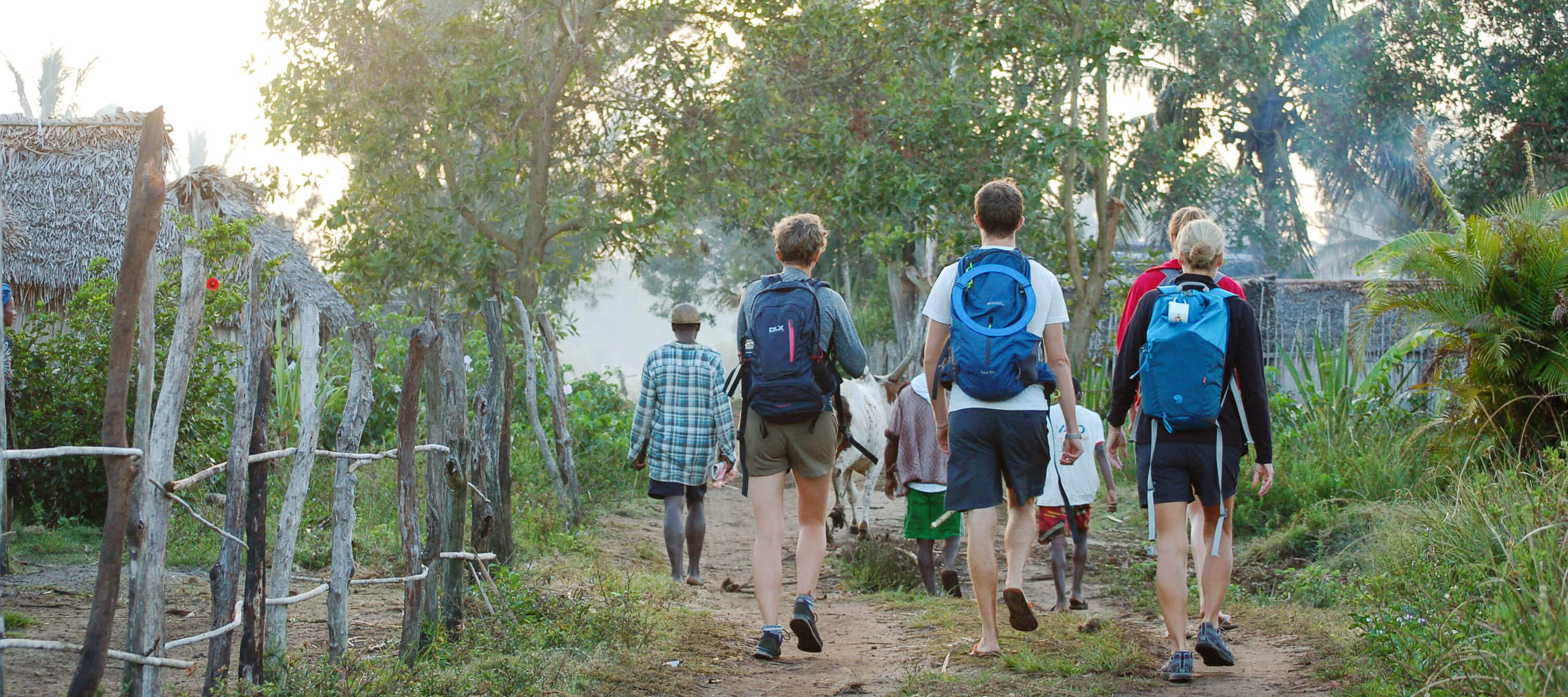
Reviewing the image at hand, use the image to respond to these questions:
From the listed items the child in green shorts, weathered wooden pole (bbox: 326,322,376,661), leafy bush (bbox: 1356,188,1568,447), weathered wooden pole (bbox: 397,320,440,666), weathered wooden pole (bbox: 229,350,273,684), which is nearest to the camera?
weathered wooden pole (bbox: 229,350,273,684)

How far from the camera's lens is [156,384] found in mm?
8664

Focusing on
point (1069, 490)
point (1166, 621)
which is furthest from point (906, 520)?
point (1166, 621)

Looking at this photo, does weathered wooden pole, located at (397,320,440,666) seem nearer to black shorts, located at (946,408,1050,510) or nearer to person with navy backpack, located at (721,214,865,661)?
person with navy backpack, located at (721,214,865,661)

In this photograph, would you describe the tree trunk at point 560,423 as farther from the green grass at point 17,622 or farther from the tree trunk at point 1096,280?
the tree trunk at point 1096,280

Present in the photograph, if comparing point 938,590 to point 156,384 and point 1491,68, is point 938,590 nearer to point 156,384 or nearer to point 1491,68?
point 156,384

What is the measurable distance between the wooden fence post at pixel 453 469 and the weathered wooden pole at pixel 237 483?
3.47 feet

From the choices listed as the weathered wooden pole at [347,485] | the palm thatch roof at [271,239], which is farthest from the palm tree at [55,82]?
the weathered wooden pole at [347,485]

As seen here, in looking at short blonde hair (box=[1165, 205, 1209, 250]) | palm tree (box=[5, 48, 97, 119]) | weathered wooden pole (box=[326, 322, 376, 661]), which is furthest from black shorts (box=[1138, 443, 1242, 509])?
palm tree (box=[5, 48, 97, 119])

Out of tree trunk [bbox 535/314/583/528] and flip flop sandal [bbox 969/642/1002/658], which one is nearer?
flip flop sandal [bbox 969/642/1002/658]

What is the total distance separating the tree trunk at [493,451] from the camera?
5.14 m

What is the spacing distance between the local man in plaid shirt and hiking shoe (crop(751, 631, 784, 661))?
2.07m

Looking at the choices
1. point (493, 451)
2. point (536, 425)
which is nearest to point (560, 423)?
point (536, 425)

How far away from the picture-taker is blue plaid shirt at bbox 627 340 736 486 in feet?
22.8

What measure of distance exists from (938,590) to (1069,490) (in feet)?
3.45
